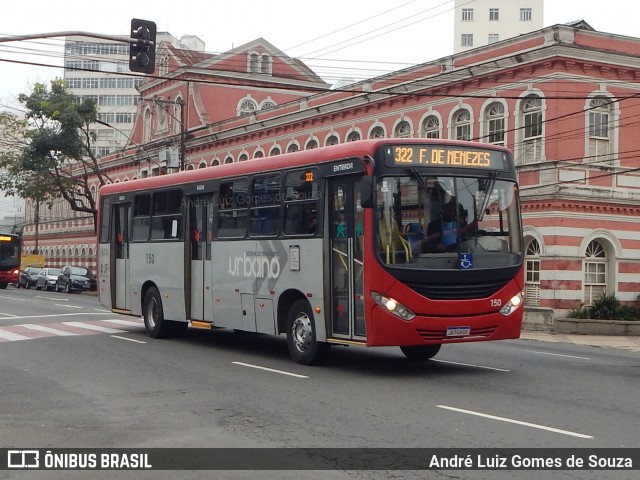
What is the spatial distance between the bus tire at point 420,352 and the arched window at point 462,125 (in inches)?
725

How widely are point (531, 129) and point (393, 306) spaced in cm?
1899

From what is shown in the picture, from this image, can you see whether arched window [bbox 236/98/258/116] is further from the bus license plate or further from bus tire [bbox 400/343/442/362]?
the bus license plate

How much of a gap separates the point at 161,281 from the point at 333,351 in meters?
4.27

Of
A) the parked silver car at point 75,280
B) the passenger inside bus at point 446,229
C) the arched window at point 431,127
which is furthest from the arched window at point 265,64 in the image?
the passenger inside bus at point 446,229

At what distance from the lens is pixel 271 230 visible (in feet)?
49.3

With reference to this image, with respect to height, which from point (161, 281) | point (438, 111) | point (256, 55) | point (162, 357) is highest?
point (256, 55)

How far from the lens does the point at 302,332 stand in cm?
1431

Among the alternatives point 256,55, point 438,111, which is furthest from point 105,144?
point 438,111

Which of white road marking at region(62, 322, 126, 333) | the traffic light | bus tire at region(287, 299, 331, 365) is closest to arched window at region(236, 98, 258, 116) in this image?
white road marking at region(62, 322, 126, 333)

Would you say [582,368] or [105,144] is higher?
[105,144]

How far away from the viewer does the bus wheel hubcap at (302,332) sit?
14109 mm

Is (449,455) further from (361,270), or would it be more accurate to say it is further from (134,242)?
(134,242)

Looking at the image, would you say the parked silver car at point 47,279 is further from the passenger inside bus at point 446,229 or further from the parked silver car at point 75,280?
the passenger inside bus at point 446,229

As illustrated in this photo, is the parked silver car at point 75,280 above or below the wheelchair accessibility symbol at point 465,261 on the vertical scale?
below
